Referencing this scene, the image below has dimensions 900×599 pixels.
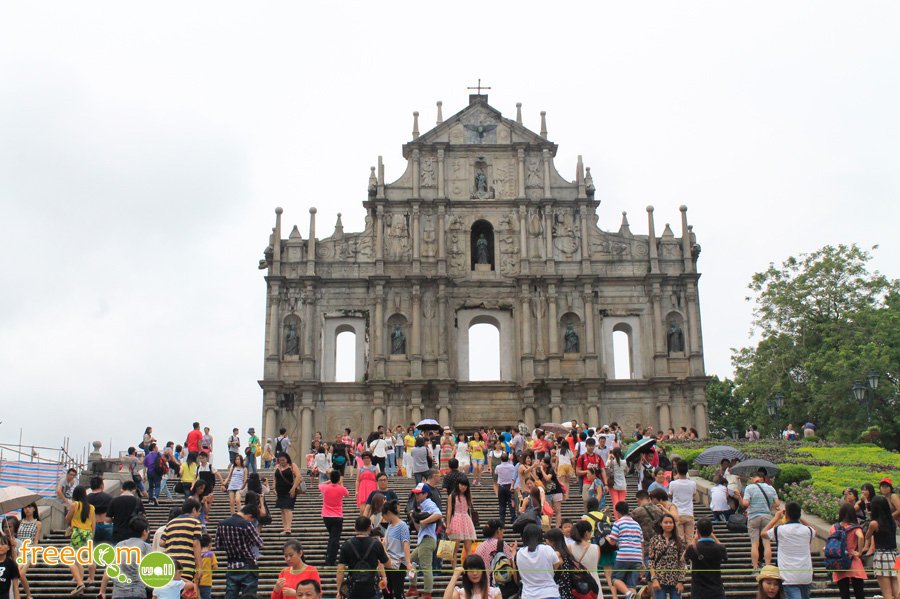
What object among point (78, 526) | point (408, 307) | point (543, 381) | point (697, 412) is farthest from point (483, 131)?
point (78, 526)

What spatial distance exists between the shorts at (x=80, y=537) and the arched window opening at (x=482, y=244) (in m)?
27.0

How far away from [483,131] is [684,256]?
33.5 ft

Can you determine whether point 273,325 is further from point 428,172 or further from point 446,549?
point 446,549

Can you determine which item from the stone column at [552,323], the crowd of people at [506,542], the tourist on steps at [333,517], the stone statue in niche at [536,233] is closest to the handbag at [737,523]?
the crowd of people at [506,542]

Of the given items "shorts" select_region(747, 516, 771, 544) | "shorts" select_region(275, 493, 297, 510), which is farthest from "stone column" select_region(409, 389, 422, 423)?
"shorts" select_region(747, 516, 771, 544)

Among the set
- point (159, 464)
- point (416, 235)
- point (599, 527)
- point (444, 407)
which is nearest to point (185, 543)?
point (599, 527)

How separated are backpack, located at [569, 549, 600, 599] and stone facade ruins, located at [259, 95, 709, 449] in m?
26.4

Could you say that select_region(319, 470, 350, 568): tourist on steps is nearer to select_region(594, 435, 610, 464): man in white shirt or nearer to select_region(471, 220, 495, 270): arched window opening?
select_region(594, 435, 610, 464): man in white shirt

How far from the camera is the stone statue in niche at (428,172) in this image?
1596 inches

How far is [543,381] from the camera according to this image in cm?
3719

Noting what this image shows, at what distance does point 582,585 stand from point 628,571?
130 centimetres

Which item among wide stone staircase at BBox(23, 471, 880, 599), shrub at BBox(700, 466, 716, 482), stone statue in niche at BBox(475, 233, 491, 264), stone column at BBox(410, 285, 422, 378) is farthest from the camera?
stone statue in niche at BBox(475, 233, 491, 264)

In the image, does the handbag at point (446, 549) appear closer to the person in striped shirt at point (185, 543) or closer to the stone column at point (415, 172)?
the person in striped shirt at point (185, 543)

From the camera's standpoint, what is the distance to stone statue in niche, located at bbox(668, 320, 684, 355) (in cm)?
3834
